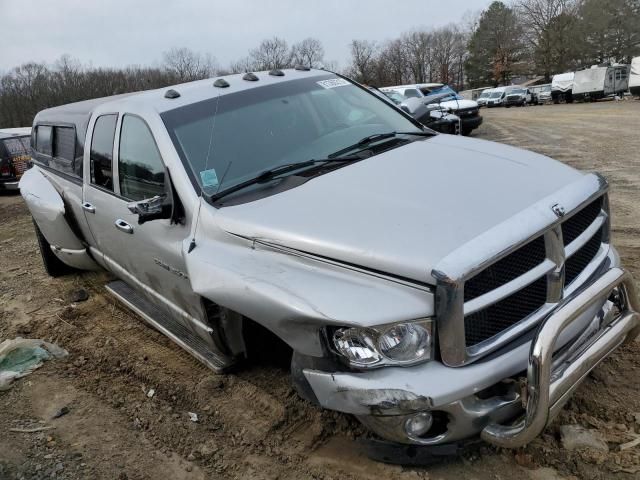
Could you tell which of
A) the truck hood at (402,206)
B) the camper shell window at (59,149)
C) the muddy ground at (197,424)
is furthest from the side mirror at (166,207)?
the camper shell window at (59,149)

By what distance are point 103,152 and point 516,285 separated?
311 centimetres

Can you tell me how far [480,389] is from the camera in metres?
2.14

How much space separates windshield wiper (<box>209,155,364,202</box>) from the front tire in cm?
380

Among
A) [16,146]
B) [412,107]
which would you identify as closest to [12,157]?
[16,146]

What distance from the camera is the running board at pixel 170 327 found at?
10.8 feet

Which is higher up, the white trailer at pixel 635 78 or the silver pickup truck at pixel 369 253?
the silver pickup truck at pixel 369 253

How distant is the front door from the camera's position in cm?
323

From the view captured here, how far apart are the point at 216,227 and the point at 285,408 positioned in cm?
113

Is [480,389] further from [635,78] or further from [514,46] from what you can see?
[514,46]

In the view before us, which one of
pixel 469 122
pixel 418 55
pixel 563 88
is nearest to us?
pixel 469 122

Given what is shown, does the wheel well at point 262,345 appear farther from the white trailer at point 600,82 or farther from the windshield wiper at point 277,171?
the white trailer at point 600,82

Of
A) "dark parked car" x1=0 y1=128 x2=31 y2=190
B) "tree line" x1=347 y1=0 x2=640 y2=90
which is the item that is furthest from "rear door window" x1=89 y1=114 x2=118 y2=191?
"tree line" x1=347 y1=0 x2=640 y2=90

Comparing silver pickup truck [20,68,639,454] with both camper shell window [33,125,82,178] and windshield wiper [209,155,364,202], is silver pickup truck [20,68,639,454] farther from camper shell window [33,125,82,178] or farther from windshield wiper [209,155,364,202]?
camper shell window [33,125,82,178]

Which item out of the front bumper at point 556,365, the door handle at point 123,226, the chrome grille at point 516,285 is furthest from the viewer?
the door handle at point 123,226
